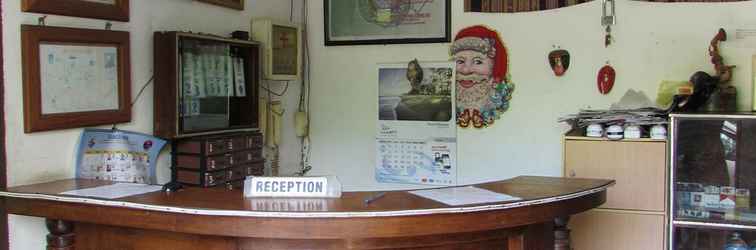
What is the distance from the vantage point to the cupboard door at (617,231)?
140 inches

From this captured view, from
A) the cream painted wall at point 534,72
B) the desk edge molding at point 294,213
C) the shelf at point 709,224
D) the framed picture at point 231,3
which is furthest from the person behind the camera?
the framed picture at point 231,3

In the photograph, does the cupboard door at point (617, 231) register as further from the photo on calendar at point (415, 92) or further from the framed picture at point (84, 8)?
the framed picture at point (84, 8)

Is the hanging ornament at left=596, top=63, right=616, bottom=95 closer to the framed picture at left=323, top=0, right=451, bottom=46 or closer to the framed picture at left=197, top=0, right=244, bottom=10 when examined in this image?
the framed picture at left=323, top=0, right=451, bottom=46

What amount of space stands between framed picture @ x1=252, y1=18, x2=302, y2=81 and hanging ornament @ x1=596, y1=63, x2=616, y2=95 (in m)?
1.84

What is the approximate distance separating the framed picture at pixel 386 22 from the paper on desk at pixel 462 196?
1.88 m

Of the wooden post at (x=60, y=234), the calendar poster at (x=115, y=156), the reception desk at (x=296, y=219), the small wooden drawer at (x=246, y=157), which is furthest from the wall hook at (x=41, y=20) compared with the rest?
the small wooden drawer at (x=246, y=157)

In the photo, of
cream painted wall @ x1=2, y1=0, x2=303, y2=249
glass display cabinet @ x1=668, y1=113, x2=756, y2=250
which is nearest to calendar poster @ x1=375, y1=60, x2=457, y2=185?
cream painted wall @ x1=2, y1=0, x2=303, y2=249

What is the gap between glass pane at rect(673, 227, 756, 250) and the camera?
3438 mm

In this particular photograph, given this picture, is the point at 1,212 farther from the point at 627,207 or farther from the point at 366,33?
the point at 627,207

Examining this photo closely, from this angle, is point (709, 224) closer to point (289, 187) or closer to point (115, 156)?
point (289, 187)

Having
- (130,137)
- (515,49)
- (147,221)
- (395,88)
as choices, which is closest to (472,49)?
(515,49)

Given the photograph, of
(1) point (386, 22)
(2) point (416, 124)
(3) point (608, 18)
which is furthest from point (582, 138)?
(1) point (386, 22)

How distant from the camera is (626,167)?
358cm

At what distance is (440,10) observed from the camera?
4.40m
